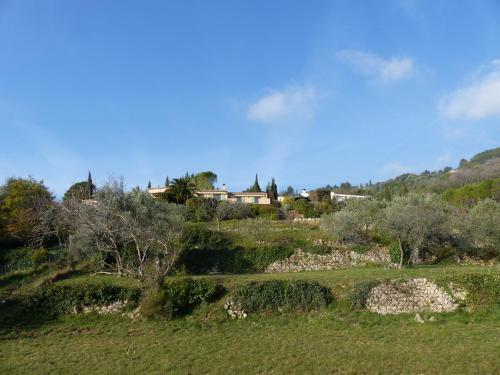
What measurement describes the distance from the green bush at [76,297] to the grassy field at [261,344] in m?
0.78

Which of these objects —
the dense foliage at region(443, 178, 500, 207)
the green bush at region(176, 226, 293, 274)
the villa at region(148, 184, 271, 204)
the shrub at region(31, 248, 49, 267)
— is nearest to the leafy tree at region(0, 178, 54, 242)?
the shrub at region(31, 248, 49, 267)

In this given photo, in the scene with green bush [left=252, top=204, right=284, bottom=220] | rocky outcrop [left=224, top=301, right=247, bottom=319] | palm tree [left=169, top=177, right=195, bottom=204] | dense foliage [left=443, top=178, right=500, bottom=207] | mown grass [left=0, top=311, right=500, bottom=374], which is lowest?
mown grass [left=0, top=311, right=500, bottom=374]

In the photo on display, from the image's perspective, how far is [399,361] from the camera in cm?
1050

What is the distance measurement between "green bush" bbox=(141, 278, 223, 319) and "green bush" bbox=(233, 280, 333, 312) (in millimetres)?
1414

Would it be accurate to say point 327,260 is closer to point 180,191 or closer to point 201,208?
point 201,208

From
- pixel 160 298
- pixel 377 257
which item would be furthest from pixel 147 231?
pixel 377 257

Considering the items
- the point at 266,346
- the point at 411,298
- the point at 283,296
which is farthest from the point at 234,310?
the point at 411,298

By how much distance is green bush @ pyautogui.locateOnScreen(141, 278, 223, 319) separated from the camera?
53.9ft

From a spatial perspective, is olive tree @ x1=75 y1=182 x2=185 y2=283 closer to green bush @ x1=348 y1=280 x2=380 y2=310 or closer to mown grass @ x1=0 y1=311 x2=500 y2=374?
mown grass @ x1=0 y1=311 x2=500 y2=374

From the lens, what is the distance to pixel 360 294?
16922mm

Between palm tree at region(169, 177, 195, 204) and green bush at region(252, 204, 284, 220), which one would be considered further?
palm tree at region(169, 177, 195, 204)

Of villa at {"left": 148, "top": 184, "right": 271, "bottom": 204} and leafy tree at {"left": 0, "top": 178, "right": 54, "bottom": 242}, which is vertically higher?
villa at {"left": 148, "top": 184, "right": 271, "bottom": 204}

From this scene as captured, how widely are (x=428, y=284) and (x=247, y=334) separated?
9.34 m

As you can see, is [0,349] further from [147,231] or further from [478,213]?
[478,213]
